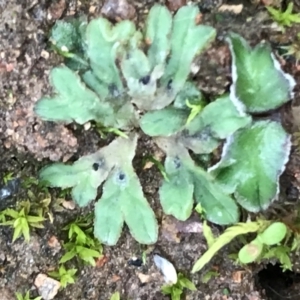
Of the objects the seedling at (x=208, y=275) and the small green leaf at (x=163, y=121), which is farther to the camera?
the seedling at (x=208, y=275)

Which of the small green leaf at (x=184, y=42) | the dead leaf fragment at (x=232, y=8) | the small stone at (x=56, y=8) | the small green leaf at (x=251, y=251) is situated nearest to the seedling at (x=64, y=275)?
the small green leaf at (x=251, y=251)

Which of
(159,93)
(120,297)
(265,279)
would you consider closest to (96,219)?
(120,297)

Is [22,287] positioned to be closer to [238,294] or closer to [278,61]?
[238,294]

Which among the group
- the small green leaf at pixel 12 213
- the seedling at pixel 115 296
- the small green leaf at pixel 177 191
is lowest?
the seedling at pixel 115 296

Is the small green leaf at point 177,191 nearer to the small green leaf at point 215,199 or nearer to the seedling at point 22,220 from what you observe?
the small green leaf at point 215,199

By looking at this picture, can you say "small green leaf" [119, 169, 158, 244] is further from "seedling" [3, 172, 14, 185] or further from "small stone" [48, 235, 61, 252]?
"seedling" [3, 172, 14, 185]

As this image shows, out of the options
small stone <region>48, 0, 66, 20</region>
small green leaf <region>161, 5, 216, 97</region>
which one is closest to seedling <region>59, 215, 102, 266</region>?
small green leaf <region>161, 5, 216, 97</region>
